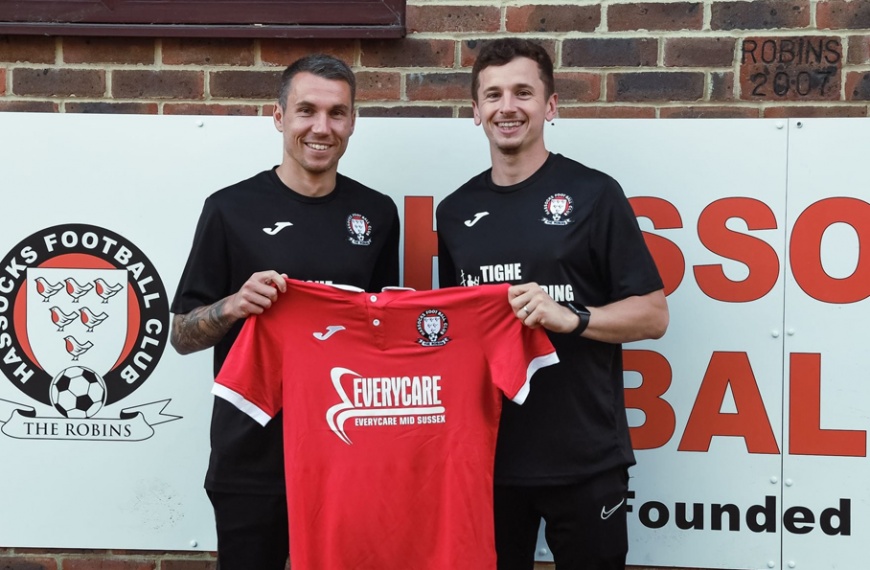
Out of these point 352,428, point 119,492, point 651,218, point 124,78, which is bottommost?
point 119,492

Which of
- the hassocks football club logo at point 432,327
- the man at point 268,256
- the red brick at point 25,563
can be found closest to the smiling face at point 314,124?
the man at point 268,256

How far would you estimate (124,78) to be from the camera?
2.92 metres

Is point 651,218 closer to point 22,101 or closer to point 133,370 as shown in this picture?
point 133,370

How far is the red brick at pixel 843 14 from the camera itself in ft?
→ 9.07

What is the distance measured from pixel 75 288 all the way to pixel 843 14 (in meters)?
2.52

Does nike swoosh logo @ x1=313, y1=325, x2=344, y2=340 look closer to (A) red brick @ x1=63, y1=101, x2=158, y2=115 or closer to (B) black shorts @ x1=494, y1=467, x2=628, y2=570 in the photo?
(B) black shorts @ x1=494, y1=467, x2=628, y2=570

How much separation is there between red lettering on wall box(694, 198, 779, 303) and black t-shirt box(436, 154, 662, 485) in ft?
2.11

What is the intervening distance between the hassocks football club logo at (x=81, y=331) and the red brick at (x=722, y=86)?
1826 millimetres

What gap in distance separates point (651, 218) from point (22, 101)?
2.03 meters

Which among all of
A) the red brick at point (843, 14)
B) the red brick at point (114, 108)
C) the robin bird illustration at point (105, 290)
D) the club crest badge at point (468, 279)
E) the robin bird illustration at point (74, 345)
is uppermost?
the red brick at point (843, 14)

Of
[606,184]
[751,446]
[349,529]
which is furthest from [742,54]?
[349,529]

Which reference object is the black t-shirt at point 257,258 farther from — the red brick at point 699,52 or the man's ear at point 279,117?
the red brick at point 699,52

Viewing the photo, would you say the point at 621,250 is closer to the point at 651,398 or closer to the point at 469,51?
the point at 651,398

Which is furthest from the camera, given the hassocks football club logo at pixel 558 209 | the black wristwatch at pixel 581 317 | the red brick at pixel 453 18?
the red brick at pixel 453 18
